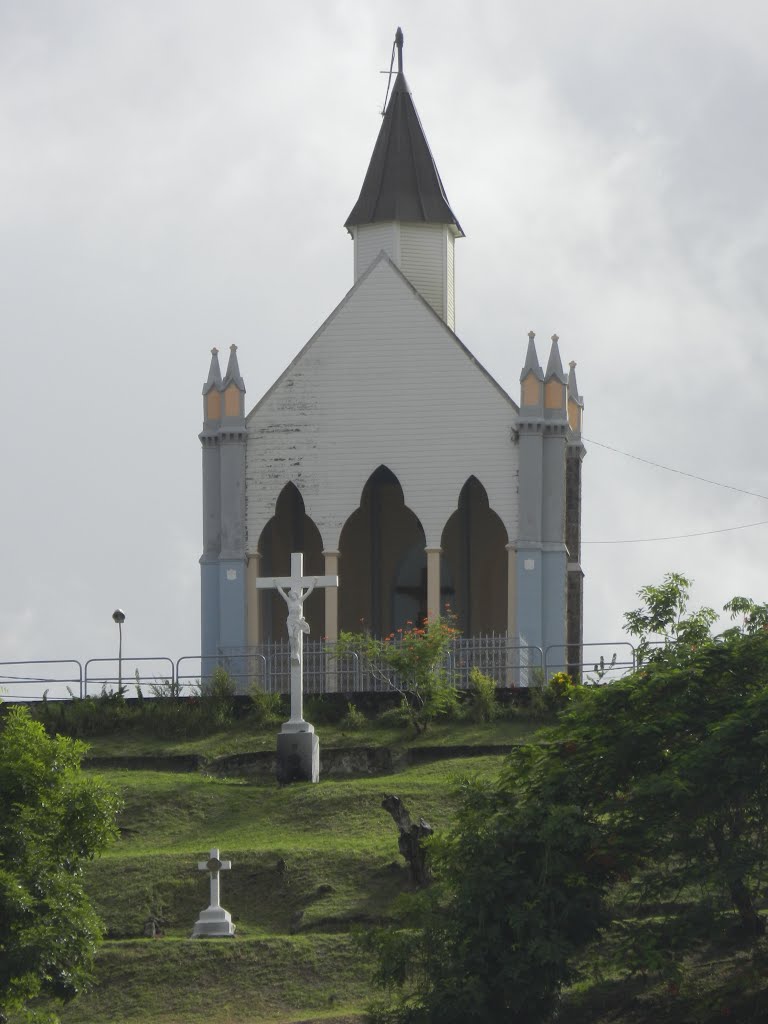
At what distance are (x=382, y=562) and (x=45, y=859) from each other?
22.2 meters

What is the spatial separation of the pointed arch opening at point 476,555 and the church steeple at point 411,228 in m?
3.53

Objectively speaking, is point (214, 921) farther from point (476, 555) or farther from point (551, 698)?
point (476, 555)

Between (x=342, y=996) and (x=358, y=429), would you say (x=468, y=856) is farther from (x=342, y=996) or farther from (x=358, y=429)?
(x=358, y=429)

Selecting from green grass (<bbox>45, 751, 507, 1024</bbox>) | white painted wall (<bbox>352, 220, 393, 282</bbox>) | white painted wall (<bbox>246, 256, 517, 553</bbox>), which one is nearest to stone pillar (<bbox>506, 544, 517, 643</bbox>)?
white painted wall (<bbox>246, 256, 517, 553</bbox>)

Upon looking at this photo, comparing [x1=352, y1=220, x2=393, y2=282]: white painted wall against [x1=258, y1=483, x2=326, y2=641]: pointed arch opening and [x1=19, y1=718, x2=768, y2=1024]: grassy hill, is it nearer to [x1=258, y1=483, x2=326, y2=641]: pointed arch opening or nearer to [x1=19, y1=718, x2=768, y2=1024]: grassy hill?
[x1=258, y1=483, x2=326, y2=641]: pointed arch opening

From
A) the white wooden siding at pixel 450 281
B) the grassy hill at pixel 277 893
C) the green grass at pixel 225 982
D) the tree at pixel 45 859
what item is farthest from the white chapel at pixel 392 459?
the tree at pixel 45 859

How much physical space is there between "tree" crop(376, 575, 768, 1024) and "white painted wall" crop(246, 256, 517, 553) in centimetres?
1862

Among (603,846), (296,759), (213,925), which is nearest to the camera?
(603,846)

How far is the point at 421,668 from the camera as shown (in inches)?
1555

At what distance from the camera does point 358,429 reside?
45.8 m

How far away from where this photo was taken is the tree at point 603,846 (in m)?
24.8

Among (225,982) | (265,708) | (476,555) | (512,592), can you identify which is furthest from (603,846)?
(476,555)

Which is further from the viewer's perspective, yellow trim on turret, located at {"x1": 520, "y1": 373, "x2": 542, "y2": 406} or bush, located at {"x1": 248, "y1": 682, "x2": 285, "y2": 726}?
yellow trim on turret, located at {"x1": 520, "y1": 373, "x2": 542, "y2": 406}

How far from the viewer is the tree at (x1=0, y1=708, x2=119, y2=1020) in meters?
26.1
